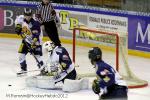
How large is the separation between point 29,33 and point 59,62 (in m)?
1.40

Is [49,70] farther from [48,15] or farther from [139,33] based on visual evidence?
[139,33]

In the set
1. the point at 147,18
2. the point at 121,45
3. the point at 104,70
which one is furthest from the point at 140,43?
the point at 104,70

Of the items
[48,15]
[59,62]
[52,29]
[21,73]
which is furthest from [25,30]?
[52,29]

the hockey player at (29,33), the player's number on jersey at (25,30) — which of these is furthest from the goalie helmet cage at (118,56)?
the player's number on jersey at (25,30)

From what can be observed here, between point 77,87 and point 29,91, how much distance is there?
2.46 ft

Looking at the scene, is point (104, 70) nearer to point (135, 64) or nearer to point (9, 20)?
point (135, 64)

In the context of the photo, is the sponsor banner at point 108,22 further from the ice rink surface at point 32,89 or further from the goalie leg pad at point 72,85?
the goalie leg pad at point 72,85

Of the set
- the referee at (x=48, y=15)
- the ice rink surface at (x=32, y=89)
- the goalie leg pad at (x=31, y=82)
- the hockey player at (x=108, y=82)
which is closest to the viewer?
the hockey player at (x=108, y=82)

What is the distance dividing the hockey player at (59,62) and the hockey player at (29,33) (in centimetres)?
102

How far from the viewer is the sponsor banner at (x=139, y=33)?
1191 cm

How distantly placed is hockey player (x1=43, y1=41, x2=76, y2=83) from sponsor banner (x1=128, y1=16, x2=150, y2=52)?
3.79 meters

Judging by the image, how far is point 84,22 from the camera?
43.6 feet

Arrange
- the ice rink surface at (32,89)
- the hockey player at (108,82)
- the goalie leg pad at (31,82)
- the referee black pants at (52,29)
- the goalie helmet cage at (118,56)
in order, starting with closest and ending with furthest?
the hockey player at (108,82) < the ice rink surface at (32,89) < the goalie leg pad at (31,82) < the goalie helmet cage at (118,56) < the referee black pants at (52,29)

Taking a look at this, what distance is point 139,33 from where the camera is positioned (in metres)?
12.0
